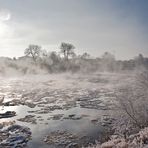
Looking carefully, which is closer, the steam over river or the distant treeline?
the steam over river

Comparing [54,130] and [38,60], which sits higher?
[38,60]

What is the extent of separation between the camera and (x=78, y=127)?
84.2ft

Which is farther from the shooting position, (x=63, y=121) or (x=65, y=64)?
(x=65, y=64)

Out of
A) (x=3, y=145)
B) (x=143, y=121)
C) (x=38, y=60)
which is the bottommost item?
(x=3, y=145)

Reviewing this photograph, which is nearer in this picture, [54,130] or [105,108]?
[54,130]

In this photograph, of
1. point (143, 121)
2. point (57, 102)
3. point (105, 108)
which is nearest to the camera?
point (143, 121)

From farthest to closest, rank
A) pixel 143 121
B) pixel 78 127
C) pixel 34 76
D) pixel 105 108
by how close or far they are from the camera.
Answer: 1. pixel 34 76
2. pixel 105 108
3. pixel 78 127
4. pixel 143 121

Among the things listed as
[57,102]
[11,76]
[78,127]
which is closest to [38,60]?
[11,76]

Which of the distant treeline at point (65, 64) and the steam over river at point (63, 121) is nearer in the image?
the steam over river at point (63, 121)

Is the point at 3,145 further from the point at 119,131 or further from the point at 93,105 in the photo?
the point at 93,105

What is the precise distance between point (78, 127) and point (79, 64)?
275ft

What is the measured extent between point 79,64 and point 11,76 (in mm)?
26940

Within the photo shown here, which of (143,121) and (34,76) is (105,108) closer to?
(143,121)

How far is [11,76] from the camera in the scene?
102 metres
